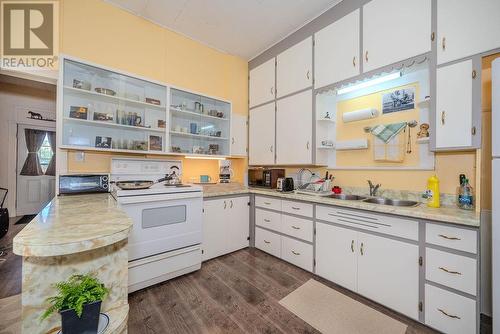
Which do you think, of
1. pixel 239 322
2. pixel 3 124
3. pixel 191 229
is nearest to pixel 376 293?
pixel 239 322

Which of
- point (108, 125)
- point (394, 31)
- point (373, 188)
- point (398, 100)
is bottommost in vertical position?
point (373, 188)

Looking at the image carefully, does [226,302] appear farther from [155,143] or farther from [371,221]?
[155,143]

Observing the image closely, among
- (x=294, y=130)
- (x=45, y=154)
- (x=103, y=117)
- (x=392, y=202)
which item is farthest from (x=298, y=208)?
(x=45, y=154)

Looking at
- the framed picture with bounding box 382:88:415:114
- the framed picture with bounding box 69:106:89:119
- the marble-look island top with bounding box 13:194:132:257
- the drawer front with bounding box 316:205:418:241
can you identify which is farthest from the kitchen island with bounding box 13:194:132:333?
the framed picture with bounding box 382:88:415:114

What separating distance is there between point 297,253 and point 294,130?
1.62 m

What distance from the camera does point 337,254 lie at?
2105 millimetres

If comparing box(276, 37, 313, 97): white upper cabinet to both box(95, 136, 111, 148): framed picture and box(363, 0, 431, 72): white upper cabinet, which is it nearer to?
box(363, 0, 431, 72): white upper cabinet

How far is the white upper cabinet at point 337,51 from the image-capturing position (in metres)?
2.22

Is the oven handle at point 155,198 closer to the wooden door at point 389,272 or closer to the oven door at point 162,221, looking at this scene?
the oven door at point 162,221

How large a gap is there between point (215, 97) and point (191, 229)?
6.46 ft

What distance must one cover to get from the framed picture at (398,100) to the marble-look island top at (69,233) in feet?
8.83

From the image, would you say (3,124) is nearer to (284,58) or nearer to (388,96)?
(284,58)

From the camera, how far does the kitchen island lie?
28.8 inches

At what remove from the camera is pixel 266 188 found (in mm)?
3123
